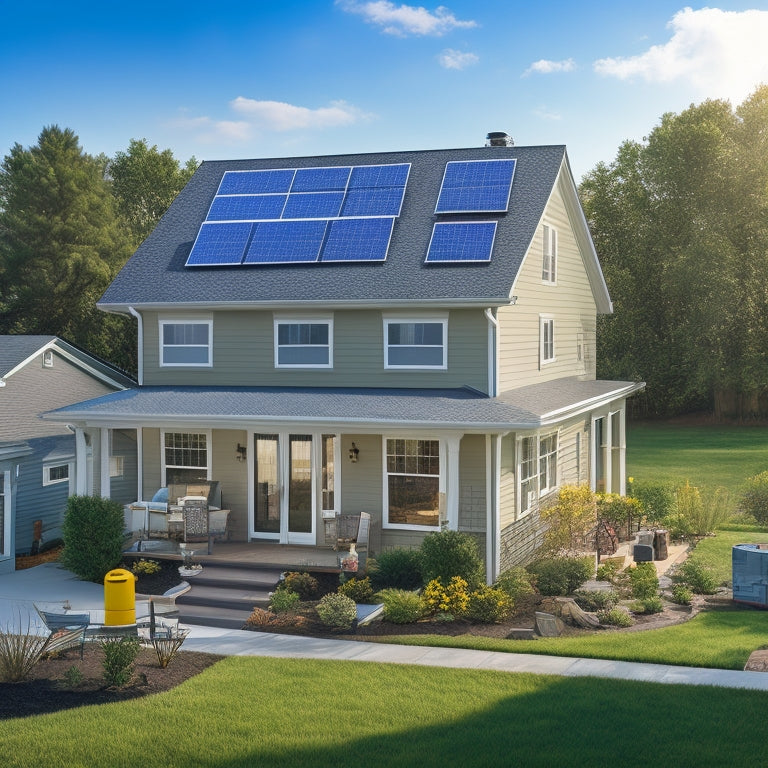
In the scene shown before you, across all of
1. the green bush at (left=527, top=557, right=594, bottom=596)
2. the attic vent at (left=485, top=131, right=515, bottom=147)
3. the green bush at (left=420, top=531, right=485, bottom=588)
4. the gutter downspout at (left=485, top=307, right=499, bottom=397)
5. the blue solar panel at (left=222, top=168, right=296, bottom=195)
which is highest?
the attic vent at (left=485, top=131, right=515, bottom=147)

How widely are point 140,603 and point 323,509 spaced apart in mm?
4255

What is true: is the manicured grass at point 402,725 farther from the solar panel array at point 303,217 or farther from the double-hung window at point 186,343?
the solar panel array at point 303,217

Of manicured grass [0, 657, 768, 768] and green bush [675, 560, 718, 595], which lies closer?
manicured grass [0, 657, 768, 768]

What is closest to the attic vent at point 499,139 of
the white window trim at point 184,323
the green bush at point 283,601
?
the white window trim at point 184,323

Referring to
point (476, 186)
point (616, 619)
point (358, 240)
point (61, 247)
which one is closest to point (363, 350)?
point (358, 240)

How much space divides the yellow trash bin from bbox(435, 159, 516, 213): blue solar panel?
36.4 feet

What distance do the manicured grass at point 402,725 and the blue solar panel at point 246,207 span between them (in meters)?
12.8

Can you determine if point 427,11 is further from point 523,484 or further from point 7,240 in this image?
point 7,240

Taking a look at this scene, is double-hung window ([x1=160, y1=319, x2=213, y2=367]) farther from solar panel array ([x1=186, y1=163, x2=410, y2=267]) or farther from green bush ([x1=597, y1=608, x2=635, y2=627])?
green bush ([x1=597, y1=608, x2=635, y2=627])

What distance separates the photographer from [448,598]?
49.2 feet

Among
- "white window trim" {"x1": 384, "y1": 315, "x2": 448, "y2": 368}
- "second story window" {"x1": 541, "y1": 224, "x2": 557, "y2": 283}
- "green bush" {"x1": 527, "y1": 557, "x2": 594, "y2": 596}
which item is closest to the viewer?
"green bush" {"x1": 527, "y1": 557, "x2": 594, "y2": 596}

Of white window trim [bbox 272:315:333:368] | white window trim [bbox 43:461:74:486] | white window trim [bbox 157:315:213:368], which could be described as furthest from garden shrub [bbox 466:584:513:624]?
white window trim [bbox 43:461:74:486]

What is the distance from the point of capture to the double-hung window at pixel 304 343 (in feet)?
65.6

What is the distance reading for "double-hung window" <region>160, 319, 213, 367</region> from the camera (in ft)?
68.6
